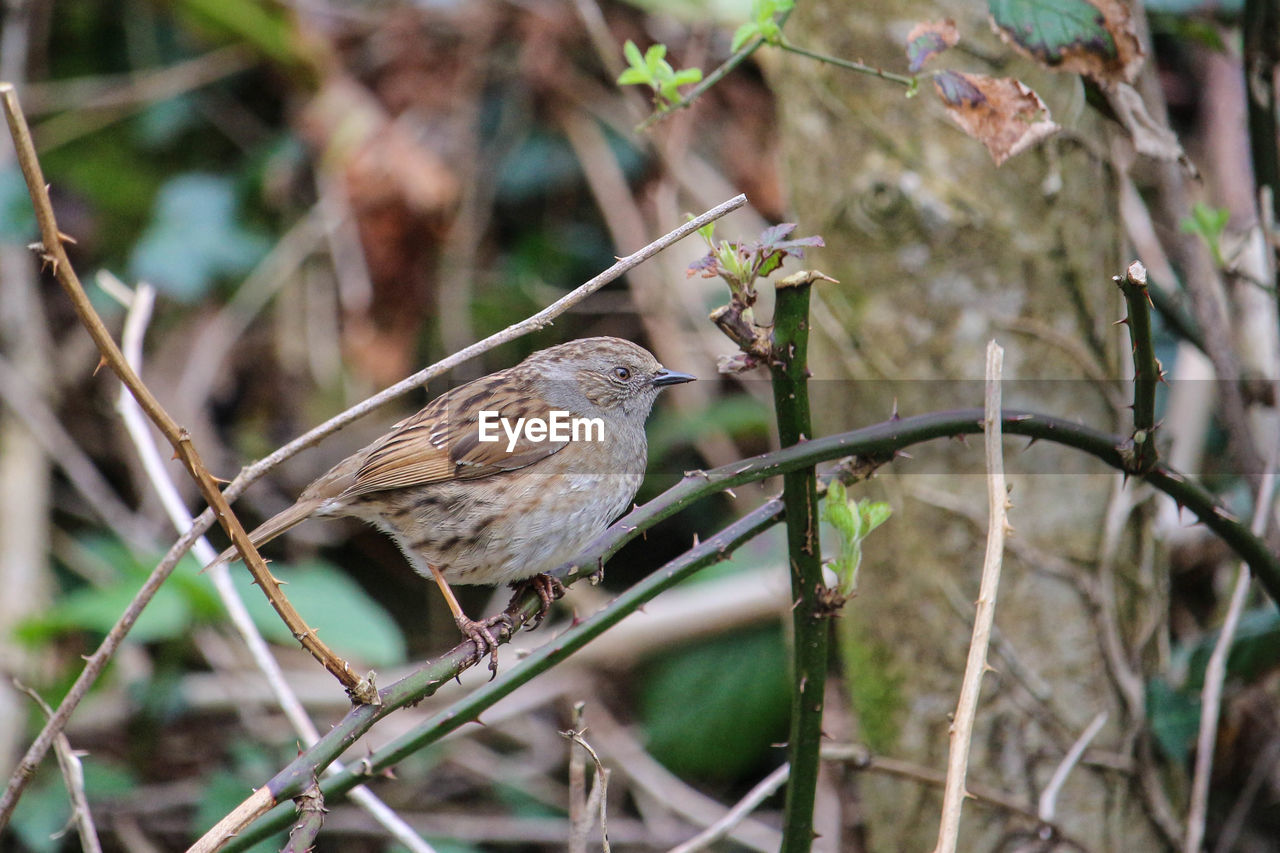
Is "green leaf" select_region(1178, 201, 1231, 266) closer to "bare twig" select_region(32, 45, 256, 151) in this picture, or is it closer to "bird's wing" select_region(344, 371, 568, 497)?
"bird's wing" select_region(344, 371, 568, 497)

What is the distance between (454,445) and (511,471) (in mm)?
112

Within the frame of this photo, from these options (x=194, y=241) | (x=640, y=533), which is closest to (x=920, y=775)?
(x=640, y=533)

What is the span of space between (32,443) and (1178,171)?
4138 mm

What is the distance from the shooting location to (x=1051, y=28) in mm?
1822

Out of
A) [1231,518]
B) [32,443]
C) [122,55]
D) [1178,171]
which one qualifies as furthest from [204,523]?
[122,55]

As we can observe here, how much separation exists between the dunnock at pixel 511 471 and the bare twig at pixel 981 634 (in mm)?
480

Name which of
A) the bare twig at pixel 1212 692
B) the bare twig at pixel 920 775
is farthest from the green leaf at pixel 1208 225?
the bare twig at pixel 920 775

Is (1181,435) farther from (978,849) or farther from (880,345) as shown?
(978,849)

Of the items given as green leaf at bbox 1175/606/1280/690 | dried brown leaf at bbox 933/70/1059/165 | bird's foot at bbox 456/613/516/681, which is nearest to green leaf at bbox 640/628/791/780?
green leaf at bbox 1175/606/1280/690

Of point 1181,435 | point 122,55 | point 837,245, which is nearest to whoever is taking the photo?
point 837,245

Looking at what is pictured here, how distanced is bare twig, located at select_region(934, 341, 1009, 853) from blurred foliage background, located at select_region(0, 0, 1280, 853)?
84 cm

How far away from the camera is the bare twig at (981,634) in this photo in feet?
4.97

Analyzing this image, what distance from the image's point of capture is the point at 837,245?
9.28ft

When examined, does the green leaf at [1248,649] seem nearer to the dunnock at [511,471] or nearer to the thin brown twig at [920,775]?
the thin brown twig at [920,775]
